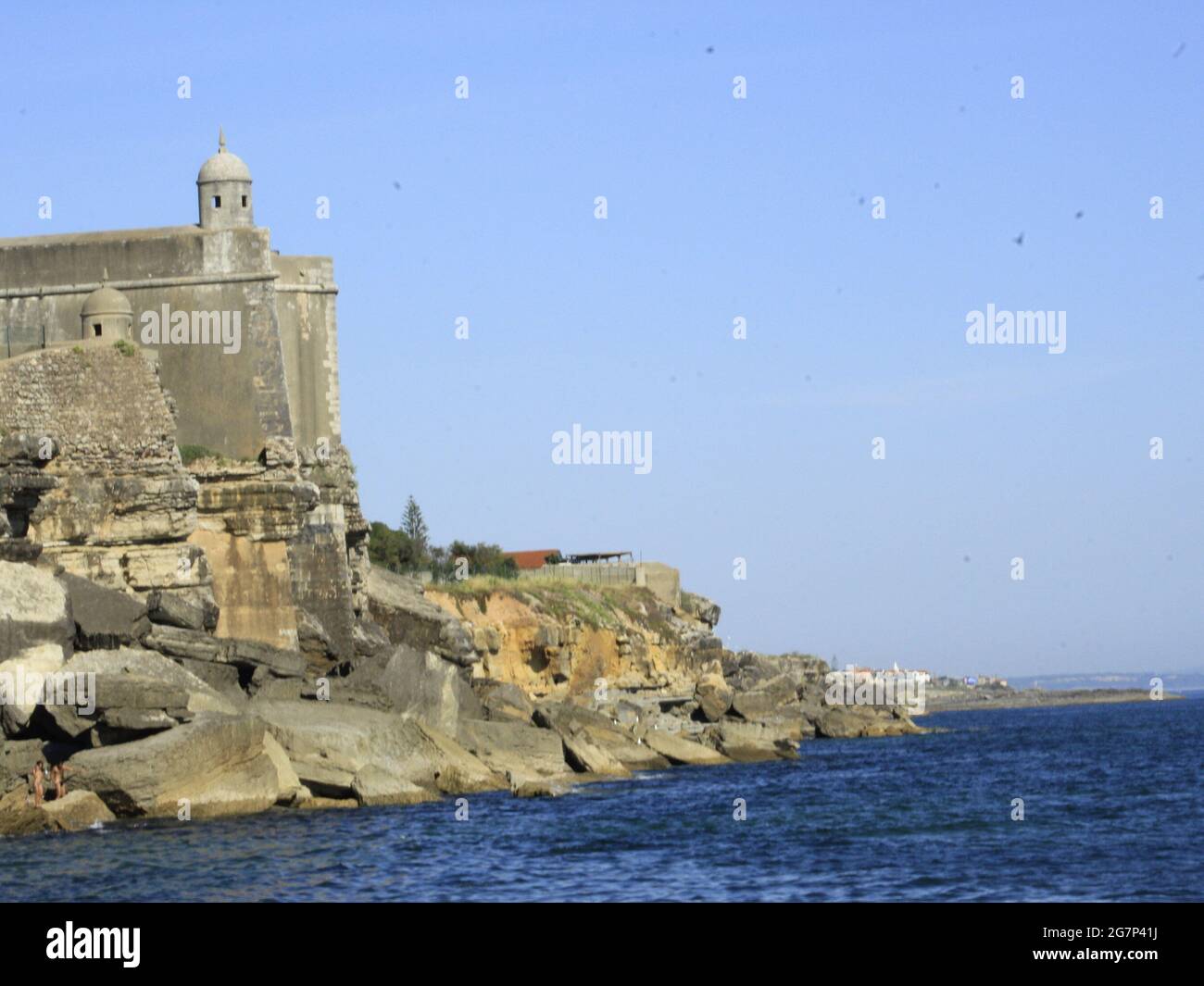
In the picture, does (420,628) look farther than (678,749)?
Yes

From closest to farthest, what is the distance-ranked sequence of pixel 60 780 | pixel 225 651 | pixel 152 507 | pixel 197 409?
pixel 60 780, pixel 225 651, pixel 152 507, pixel 197 409

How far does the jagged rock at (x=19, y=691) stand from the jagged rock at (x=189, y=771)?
5.01 ft

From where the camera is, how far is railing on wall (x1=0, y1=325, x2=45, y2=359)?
40.8 metres

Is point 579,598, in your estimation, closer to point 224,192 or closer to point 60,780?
point 224,192

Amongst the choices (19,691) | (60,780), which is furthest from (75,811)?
(19,691)

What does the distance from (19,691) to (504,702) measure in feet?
56.2

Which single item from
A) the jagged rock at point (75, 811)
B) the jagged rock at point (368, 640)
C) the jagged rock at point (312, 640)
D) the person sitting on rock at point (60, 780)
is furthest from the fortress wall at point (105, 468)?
the jagged rock at point (75, 811)

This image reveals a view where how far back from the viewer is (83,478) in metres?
34.6

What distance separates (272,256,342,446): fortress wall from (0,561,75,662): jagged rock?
463 inches

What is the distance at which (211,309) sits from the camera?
4003cm

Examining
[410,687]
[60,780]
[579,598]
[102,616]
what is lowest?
[60,780]
